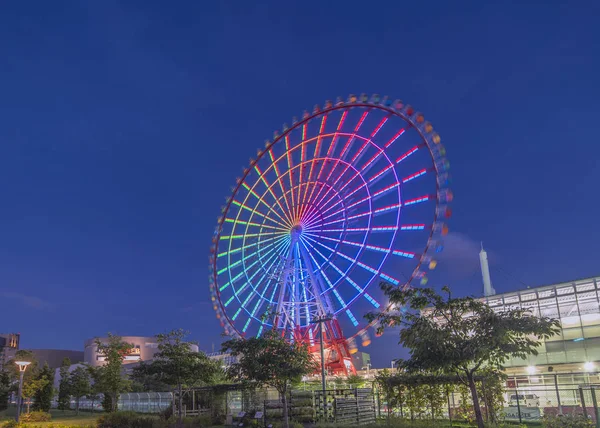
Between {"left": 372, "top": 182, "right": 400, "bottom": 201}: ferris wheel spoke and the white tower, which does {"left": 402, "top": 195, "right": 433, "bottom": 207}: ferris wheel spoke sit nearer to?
{"left": 372, "top": 182, "right": 400, "bottom": 201}: ferris wheel spoke

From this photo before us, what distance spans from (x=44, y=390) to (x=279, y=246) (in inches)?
951

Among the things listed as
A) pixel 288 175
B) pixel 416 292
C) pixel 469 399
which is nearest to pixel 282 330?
pixel 288 175

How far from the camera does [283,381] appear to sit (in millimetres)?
23562

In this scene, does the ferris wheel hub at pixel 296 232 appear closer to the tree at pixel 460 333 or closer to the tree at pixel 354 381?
the tree at pixel 354 381

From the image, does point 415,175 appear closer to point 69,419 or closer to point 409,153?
point 409,153

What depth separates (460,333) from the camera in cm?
1489

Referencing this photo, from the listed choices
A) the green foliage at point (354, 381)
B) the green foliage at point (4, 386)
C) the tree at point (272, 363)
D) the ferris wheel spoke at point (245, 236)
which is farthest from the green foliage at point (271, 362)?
the green foliage at point (4, 386)

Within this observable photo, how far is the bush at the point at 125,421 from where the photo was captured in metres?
26.1

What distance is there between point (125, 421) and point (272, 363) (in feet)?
31.7

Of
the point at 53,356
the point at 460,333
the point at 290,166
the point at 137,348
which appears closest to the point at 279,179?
the point at 290,166

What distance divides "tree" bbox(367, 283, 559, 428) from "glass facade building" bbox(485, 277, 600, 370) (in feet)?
51.9

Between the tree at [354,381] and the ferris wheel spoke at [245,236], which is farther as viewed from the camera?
the ferris wheel spoke at [245,236]

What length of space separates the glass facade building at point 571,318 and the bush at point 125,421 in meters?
20.3

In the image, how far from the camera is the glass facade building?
30266mm
